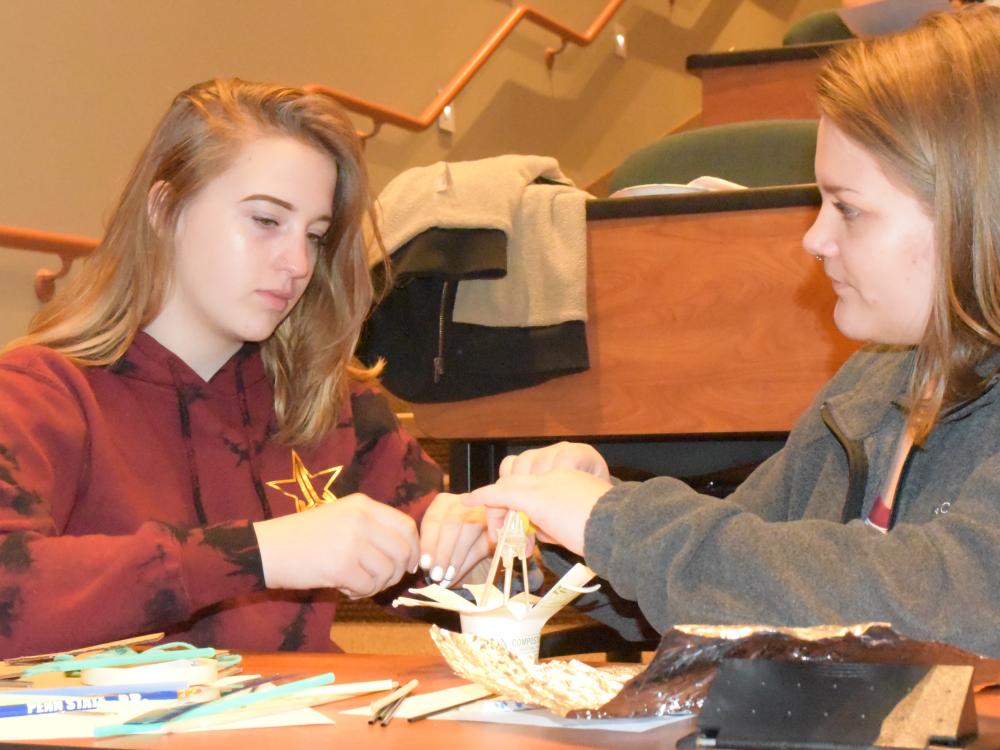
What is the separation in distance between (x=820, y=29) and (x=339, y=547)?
4.13m

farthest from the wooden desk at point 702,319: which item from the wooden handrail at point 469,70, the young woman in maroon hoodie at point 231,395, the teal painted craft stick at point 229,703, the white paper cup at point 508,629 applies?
the wooden handrail at point 469,70

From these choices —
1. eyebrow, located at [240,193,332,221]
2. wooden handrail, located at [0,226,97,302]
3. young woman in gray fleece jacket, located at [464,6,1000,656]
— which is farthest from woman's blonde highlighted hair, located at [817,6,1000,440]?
wooden handrail, located at [0,226,97,302]

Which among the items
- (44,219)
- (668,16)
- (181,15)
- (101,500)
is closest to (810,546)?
(101,500)

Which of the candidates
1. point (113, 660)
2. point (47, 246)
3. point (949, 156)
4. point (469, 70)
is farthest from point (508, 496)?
point (469, 70)

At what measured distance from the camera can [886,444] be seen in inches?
51.5

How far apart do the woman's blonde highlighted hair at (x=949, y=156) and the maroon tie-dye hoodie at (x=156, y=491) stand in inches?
26.4

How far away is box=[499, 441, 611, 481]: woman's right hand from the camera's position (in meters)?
1.38

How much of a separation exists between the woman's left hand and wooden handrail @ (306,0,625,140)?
2409 millimetres

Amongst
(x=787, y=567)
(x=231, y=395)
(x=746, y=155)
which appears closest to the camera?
(x=787, y=567)

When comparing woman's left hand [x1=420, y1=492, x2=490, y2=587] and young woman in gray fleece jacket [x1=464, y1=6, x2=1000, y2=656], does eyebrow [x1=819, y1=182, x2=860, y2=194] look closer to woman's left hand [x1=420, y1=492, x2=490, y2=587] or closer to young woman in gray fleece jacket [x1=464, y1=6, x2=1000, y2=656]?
young woman in gray fleece jacket [x1=464, y1=6, x2=1000, y2=656]

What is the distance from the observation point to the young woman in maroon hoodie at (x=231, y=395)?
1305mm

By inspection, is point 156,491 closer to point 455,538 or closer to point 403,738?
point 455,538

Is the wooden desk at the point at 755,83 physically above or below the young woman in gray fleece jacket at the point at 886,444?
above

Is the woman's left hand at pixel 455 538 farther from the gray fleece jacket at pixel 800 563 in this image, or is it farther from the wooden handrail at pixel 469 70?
the wooden handrail at pixel 469 70
